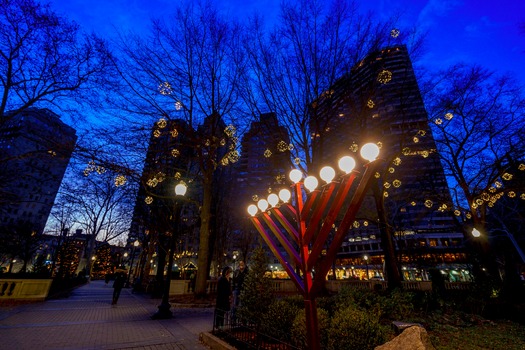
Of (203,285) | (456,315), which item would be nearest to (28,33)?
(203,285)

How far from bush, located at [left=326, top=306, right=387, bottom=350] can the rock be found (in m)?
0.77

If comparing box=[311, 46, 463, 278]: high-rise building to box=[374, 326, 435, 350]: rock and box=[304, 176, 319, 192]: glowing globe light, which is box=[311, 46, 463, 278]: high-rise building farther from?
box=[374, 326, 435, 350]: rock

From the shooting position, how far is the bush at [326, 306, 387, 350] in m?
4.39

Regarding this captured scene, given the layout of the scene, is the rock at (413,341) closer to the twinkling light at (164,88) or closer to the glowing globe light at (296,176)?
the glowing globe light at (296,176)

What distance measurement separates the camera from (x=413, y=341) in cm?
340

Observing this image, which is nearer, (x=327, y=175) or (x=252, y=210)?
(x=327, y=175)

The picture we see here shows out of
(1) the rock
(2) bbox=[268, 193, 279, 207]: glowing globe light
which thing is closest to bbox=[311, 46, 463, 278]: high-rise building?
(2) bbox=[268, 193, 279, 207]: glowing globe light

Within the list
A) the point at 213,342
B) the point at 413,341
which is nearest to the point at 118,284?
the point at 213,342

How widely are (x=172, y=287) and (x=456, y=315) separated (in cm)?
1808

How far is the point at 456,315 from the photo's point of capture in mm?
8953

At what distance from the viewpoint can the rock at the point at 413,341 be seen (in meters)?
3.32

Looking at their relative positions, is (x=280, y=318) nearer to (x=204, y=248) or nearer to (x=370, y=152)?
(x=370, y=152)

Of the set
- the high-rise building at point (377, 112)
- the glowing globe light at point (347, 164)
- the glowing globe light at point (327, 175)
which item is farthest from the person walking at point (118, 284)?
the glowing globe light at point (347, 164)

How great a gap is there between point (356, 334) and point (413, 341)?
1.30 m
